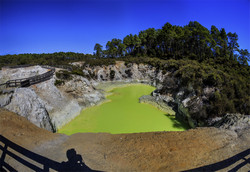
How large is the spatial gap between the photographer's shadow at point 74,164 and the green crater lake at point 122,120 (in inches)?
288

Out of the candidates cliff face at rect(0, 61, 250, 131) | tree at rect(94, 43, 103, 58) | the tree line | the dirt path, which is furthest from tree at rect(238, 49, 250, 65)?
tree at rect(94, 43, 103, 58)

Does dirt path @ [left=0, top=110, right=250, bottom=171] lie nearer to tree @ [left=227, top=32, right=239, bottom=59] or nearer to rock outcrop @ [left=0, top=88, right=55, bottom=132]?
rock outcrop @ [left=0, top=88, right=55, bottom=132]

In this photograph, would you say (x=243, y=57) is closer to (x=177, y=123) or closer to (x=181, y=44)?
(x=181, y=44)

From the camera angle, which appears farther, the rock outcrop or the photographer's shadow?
the rock outcrop

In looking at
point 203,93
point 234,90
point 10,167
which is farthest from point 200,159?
point 234,90

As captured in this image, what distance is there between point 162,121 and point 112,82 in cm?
2688

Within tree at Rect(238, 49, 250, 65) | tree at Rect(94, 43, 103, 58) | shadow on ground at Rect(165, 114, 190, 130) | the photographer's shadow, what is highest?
tree at Rect(94, 43, 103, 58)

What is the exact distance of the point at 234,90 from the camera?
17578 millimetres

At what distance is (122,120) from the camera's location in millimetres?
16875

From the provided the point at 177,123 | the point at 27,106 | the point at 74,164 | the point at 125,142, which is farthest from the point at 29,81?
the point at 177,123

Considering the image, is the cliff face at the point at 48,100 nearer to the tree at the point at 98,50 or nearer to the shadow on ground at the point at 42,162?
the shadow on ground at the point at 42,162

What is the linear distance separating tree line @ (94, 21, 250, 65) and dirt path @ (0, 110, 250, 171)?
4095 cm

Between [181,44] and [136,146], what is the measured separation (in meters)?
57.4

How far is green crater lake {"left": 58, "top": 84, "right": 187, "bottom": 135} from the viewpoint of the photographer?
1475 cm
